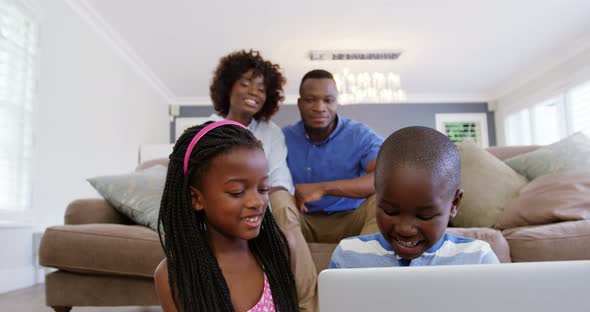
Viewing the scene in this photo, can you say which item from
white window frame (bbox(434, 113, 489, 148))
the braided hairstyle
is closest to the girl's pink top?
the braided hairstyle

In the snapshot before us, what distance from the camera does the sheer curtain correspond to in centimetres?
319

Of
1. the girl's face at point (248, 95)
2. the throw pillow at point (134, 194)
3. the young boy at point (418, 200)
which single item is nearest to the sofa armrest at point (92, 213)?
the throw pillow at point (134, 194)

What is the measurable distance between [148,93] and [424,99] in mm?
4667

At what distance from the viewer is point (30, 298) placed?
280 centimetres

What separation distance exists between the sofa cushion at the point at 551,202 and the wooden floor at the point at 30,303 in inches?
67.3

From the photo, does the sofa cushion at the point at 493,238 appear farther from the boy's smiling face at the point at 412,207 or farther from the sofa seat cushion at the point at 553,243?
the boy's smiling face at the point at 412,207

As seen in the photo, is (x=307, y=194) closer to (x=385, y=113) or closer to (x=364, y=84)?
(x=364, y=84)

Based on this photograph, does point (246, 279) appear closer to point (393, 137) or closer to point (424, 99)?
point (393, 137)

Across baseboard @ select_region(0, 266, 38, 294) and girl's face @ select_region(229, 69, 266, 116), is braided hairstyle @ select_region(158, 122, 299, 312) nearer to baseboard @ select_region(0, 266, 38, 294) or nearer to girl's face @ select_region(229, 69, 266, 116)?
girl's face @ select_region(229, 69, 266, 116)

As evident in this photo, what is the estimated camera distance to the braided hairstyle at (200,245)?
103cm

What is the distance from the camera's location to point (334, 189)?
5.50 ft

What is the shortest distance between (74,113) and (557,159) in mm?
3773

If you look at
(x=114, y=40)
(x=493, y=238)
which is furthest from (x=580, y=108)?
(x=114, y=40)

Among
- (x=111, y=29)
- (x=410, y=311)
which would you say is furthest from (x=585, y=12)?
(x=410, y=311)
